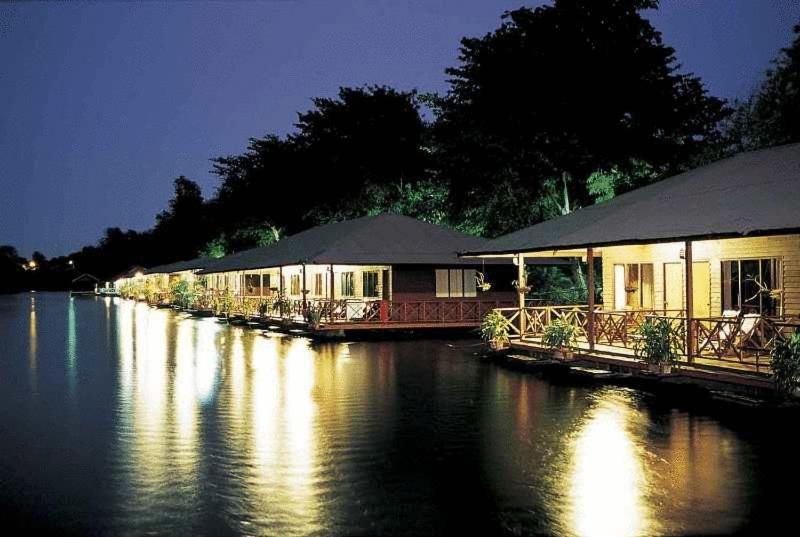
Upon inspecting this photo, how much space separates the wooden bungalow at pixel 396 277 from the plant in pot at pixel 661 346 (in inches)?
561

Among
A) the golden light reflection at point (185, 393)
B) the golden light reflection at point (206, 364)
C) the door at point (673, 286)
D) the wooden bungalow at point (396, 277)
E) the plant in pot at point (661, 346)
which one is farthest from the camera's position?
the wooden bungalow at point (396, 277)

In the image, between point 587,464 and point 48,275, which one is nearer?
point 587,464

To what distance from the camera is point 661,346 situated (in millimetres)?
17359

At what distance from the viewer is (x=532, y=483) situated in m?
8.76

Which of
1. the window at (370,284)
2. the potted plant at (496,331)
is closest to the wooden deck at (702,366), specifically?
the potted plant at (496,331)

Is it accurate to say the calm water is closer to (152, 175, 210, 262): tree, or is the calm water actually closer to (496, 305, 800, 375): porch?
(496, 305, 800, 375): porch

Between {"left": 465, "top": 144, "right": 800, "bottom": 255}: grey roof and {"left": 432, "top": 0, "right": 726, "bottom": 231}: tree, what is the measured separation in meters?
14.7

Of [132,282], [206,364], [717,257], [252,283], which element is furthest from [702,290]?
[132,282]

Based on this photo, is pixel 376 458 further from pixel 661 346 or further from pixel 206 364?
pixel 206 364

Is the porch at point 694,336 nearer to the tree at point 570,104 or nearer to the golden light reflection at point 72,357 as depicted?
the golden light reflection at point 72,357

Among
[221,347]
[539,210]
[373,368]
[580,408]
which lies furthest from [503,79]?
[580,408]

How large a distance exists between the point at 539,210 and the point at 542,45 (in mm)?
7729

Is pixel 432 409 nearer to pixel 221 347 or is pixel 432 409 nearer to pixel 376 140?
pixel 221 347

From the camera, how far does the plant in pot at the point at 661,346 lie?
17.4 m
